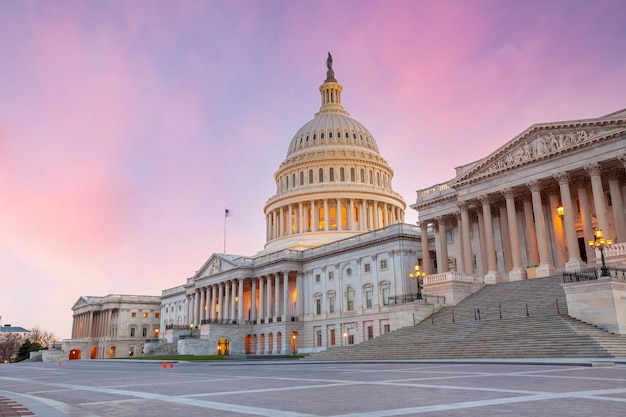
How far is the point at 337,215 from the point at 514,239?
189 ft

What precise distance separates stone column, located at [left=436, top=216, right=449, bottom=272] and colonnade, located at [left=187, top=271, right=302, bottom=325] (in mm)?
32069

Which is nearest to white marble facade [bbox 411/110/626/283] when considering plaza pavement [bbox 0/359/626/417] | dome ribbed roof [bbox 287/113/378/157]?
plaza pavement [bbox 0/359/626/417]

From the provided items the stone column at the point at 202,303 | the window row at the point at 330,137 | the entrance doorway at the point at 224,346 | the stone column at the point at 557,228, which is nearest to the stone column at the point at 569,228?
the stone column at the point at 557,228

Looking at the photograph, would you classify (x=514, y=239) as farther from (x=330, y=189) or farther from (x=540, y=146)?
(x=330, y=189)


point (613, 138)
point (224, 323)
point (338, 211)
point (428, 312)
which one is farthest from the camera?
point (338, 211)

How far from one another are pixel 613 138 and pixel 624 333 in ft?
61.0

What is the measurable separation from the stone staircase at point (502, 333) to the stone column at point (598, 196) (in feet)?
18.1

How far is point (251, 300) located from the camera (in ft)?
324

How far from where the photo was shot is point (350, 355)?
139ft

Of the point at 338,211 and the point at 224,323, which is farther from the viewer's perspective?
the point at 338,211

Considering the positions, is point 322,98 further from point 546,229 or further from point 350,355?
point 350,355

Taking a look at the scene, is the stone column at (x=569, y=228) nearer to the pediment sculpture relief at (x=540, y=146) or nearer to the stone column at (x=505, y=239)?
the pediment sculpture relief at (x=540, y=146)

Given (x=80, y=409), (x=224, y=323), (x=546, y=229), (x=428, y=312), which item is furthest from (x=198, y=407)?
(x=224, y=323)

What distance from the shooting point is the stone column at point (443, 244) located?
2401 inches
